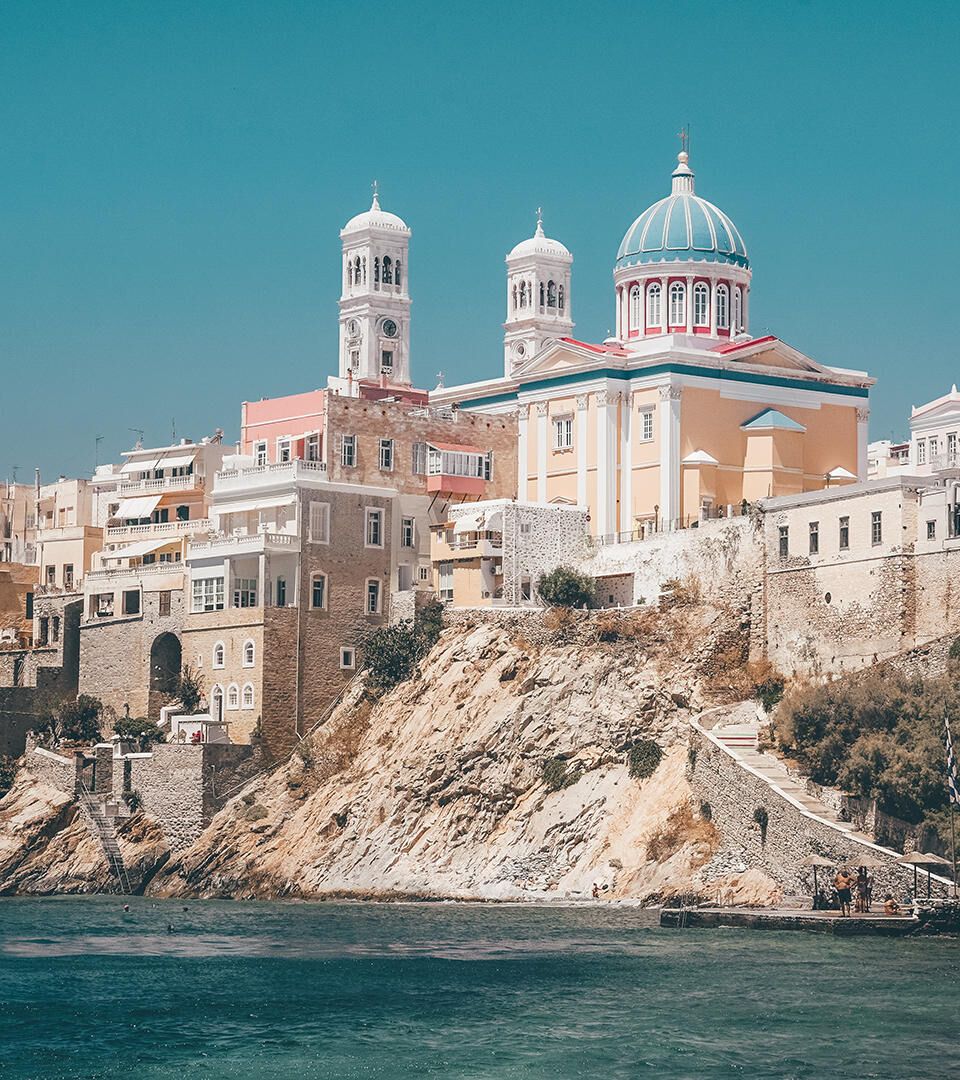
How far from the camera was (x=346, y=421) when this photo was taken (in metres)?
83.9

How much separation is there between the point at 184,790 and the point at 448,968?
27.9 metres

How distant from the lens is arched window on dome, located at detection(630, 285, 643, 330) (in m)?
91.3

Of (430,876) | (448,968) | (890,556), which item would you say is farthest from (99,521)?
(448,968)

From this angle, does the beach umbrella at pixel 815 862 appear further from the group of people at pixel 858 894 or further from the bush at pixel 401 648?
the bush at pixel 401 648

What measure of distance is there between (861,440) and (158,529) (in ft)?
95.5

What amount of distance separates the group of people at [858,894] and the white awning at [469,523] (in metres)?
27.0

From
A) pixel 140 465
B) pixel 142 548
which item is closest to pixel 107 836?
pixel 142 548

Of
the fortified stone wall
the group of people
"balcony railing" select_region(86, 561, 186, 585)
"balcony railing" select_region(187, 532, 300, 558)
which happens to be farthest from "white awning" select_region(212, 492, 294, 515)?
the group of people

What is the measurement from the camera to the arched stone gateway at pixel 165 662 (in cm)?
8531

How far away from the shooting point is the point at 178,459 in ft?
314

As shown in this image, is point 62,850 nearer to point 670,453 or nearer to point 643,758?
point 643,758

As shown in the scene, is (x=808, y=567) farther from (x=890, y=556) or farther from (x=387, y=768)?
(x=387, y=768)

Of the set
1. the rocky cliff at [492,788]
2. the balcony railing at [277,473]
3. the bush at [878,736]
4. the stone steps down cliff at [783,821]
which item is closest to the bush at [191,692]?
the rocky cliff at [492,788]

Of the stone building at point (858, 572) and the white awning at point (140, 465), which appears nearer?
the stone building at point (858, 572)
